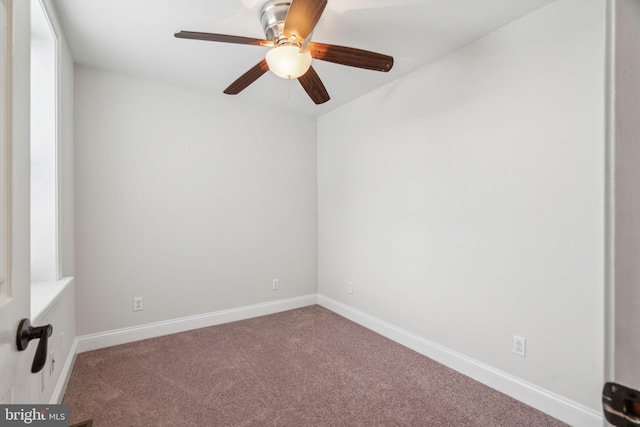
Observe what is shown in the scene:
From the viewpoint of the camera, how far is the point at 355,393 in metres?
2.04

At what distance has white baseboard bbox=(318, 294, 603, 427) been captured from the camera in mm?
1726

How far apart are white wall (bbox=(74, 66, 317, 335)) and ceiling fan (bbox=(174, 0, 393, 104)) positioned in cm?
143

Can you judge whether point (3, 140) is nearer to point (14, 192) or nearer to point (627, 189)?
point (14, 192)

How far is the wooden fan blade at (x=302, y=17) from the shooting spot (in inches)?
55.2

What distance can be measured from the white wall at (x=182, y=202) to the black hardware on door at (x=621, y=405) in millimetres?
3130

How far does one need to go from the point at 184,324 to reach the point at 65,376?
1.03 m

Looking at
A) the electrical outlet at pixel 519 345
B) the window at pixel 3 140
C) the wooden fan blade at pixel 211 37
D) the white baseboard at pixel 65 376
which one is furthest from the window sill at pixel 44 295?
the electrical outlet at pixel 519 345

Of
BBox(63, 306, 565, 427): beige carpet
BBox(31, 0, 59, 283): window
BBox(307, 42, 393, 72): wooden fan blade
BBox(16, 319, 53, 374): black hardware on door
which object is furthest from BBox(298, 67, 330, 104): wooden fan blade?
BBox(63, 306, 565, 427): beige carpet

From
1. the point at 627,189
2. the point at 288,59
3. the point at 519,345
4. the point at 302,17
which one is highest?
the point at 302,17

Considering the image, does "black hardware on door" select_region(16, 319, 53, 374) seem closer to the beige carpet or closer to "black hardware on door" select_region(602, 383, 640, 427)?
"black hardware on door" select_region(602, 383, 640, 427)

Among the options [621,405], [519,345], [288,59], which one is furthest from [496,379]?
[288,59]

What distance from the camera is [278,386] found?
6.96 ft

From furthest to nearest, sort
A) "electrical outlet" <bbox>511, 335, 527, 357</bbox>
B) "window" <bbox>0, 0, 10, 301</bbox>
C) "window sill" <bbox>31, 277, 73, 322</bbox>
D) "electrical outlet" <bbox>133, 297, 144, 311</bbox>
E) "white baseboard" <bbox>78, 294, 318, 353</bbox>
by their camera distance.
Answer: "electrical outlet" <bbox>133, 297, 144, 311</bbox> < "white baseboard" <bbox>78, 294, 318, 353</bbox> < "electrical outlet" <bbox>511, 335, 527, 357</bbox> < "window sill" <bbox>31, 277, 73, 322</bbox> < "window" <bbox>0, 0, 10, 301</bbox>

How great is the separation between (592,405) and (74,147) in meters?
3.95
